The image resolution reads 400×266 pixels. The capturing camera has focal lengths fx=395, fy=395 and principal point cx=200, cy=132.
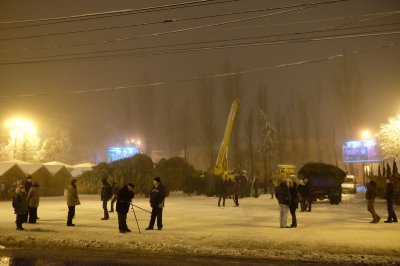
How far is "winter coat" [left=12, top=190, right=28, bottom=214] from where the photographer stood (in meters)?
13.2

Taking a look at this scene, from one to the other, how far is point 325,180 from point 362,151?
37038mm

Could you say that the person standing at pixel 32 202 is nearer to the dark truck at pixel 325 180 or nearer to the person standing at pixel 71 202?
the person standing at pixel 71 202

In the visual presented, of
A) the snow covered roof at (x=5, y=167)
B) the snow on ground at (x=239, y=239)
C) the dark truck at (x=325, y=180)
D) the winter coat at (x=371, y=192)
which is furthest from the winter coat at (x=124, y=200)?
the snow covered roof at (x=5, y=167)

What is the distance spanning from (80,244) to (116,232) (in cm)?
218

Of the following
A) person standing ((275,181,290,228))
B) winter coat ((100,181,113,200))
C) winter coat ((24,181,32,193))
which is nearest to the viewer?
person standing ((275,181,290,228))

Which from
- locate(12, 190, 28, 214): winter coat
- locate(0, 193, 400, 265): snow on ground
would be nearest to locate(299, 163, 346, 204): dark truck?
locate(0, 193, 400, 265): snow on ground

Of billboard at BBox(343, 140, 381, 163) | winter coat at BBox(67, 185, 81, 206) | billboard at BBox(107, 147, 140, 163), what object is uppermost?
billboard at BBox(107, 147, 140, 163)

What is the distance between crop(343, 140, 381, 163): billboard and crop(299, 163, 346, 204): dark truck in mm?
33761

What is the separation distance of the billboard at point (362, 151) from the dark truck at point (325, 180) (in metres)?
33.8

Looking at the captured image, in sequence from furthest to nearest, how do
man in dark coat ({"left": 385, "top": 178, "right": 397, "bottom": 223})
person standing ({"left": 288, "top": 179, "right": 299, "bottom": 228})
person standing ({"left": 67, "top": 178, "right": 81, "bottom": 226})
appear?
1. man in dark coat ({"left": 385, "top": 178, "right": 397, "bottom": 223})
2. person standing ({"left": 67, "top": 178, "right": 81, "bottom": 226})
3. person standing ({"left": 288, "top": 179, "right": 299, "bottom": 228})

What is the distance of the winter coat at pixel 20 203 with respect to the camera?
1320 cm

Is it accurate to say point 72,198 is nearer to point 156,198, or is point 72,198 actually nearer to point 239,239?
point 156,198

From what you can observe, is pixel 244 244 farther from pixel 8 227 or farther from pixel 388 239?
pixel 8 227

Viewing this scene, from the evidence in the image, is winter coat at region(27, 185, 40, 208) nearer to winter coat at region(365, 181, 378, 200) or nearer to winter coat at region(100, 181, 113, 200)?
winter coat at region(100, 181, 113, 200)
